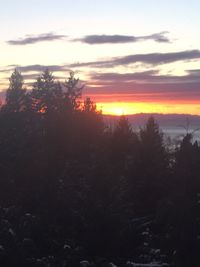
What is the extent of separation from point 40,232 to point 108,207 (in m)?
4.11

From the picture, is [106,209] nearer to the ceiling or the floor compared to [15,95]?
nearer to the floor

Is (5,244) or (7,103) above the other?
(7,103)

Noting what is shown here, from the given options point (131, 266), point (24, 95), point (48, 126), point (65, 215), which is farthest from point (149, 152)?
point (24, 95)

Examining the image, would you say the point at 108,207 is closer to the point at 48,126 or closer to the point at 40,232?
the point at 40,232

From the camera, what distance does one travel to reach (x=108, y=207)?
24562mm

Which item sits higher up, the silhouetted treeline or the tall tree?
the tall tree

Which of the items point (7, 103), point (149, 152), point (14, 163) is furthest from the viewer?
point (7, 103)

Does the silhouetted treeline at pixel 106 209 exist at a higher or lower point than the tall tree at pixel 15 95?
lower

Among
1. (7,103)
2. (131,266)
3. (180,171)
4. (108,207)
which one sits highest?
(7,103)

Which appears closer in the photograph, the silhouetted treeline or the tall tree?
the silhouetted treeline

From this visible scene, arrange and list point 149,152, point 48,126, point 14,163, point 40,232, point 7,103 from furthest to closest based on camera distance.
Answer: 1. point 7,103
2. point 48,126
3. point 14,163
4. point 149,152
5. point 40,232

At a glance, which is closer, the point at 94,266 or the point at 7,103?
the point at 94,266

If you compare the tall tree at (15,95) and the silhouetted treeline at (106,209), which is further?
the tall tree at (15,95)

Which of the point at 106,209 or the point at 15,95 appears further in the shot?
the point at 15,95
